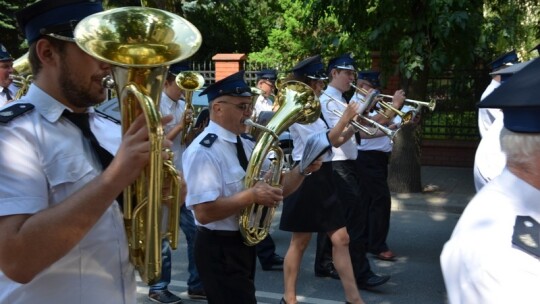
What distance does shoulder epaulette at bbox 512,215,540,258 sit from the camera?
158 centimetres

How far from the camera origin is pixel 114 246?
205 cm

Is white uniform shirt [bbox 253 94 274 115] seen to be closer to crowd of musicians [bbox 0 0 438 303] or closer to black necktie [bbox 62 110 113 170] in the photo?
crowd of musicians [bbox 0 0 438 303]

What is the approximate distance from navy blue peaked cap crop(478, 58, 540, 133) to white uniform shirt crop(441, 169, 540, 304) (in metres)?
0.16

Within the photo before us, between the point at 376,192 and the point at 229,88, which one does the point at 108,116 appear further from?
the point at 376,192

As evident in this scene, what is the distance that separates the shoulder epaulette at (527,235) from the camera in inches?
62.3

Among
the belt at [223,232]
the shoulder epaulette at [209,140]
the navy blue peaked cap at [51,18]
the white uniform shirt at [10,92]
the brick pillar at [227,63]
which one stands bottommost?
the brick pillar at [227,63]

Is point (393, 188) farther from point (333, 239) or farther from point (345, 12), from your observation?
point (333, 239)

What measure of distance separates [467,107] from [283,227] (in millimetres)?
7694

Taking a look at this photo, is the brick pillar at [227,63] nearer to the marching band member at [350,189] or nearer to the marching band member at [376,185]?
the marching band member at [376,185]

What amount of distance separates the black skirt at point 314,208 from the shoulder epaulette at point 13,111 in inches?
126

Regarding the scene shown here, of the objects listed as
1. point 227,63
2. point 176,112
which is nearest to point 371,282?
point 176,112

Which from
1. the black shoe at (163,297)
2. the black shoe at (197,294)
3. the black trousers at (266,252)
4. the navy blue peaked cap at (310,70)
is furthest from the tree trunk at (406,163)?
the black shoe at (163,297)

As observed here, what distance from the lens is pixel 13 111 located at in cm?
194

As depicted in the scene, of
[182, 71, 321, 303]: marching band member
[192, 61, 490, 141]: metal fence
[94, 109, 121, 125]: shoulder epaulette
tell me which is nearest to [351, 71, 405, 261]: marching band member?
[182, 71, 321, 303]: marching band member
